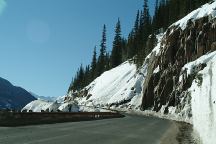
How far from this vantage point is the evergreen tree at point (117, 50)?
126106 millimetres

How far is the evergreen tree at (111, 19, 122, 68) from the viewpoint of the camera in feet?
414

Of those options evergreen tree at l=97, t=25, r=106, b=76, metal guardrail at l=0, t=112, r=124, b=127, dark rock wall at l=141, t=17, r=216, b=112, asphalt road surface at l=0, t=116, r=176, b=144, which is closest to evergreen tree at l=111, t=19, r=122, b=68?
evergreen tree at l=97, t=25, r=106, b=76

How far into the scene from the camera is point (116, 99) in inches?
3529

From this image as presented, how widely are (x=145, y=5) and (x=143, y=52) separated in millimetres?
31977

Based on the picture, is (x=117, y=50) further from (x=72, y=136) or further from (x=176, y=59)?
(x=72, y=136)

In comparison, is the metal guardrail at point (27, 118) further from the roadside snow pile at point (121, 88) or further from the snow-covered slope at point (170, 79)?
the roadside snow pile at point (121, 88)

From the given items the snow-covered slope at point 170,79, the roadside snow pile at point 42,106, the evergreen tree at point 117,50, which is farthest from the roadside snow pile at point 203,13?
the evergreen tree at point 117,50

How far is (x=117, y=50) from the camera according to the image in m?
127

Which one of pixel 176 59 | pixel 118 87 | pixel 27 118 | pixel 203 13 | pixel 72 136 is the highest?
pixel 203 13

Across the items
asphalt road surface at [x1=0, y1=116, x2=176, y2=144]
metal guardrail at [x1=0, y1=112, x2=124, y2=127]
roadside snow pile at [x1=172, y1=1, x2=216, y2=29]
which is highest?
roadside snow pile at [x1=172, y1=1, x2=216, y2=29]

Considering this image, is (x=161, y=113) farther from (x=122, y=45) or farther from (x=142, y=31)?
(x=122, y=45)

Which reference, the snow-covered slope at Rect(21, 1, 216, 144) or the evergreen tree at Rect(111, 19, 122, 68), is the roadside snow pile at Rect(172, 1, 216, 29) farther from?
the evergreen tree at Rect(111, 19, 122, 68)

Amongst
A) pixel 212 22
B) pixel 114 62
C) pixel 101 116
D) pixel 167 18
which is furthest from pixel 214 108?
pixel 114 62

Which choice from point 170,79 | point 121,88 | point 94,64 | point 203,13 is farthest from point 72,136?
point 94,64
